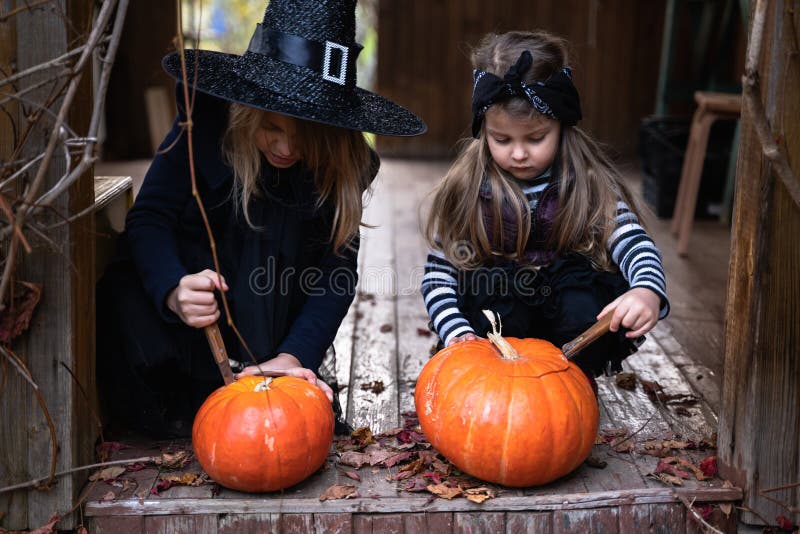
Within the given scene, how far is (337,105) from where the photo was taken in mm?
2508

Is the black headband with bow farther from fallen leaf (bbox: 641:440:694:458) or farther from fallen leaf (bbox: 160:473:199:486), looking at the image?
fallen leaf (bbox: 160:473:199:486)

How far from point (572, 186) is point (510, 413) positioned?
842 millimetres

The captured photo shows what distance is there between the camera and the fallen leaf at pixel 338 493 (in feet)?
7.73

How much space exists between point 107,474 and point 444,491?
87 centimetres

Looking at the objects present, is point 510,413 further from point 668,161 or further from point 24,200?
point 668,161

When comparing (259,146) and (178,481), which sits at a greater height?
(259,146)

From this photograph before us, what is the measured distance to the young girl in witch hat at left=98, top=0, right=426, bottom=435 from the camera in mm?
2500

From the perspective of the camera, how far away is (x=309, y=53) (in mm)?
2498

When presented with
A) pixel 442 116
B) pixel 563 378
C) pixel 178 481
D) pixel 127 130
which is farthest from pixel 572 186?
pixel 442 116

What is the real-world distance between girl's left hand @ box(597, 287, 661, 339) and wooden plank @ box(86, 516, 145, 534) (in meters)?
1.30

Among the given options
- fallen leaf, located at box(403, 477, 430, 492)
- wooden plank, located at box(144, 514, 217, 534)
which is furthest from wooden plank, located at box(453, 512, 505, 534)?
wooden plank, located at box(144, 514, 217, 534)

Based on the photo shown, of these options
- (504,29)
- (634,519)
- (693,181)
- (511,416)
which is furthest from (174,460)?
(504,29)

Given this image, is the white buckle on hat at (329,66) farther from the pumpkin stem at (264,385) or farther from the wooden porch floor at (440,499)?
the wooden porch floor at (440,499)

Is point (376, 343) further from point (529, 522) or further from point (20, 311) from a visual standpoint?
point (20, 311)
